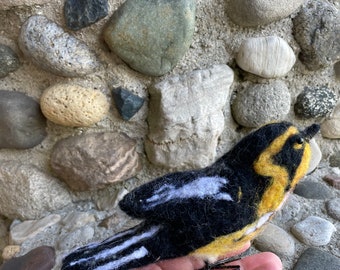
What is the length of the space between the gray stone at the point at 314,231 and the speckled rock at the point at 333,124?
0.21 m

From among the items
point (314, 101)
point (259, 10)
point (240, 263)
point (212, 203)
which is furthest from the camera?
point (314, 101)

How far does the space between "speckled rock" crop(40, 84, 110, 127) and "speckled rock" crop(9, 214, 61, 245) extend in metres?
0.19

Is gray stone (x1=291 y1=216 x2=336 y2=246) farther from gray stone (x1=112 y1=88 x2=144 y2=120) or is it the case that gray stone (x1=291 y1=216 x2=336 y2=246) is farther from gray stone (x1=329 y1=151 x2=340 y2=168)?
gray stone (x1=112 y1=88 x2=144 y2=120)

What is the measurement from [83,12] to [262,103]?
14.1 inches

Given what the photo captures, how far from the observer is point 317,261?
0.68 metres

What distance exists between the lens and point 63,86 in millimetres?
708

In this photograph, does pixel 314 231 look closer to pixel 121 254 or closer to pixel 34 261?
pixel 121 254

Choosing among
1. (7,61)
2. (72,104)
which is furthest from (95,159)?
(7,61)

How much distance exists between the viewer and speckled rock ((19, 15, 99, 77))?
2.23ft

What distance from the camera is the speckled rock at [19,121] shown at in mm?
730

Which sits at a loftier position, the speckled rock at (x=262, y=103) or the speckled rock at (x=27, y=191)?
the speckled rock at (x=262, y=103)

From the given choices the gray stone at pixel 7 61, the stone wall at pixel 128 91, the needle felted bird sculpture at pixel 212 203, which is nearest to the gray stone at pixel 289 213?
the stone wall at pixel 128 91

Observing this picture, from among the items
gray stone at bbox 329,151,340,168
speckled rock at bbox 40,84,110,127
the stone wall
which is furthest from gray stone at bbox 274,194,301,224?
speckled rock at bbox 40,84,110,127

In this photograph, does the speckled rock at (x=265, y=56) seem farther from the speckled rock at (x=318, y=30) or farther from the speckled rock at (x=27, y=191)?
the speckled rock at (x=27, y=191)
